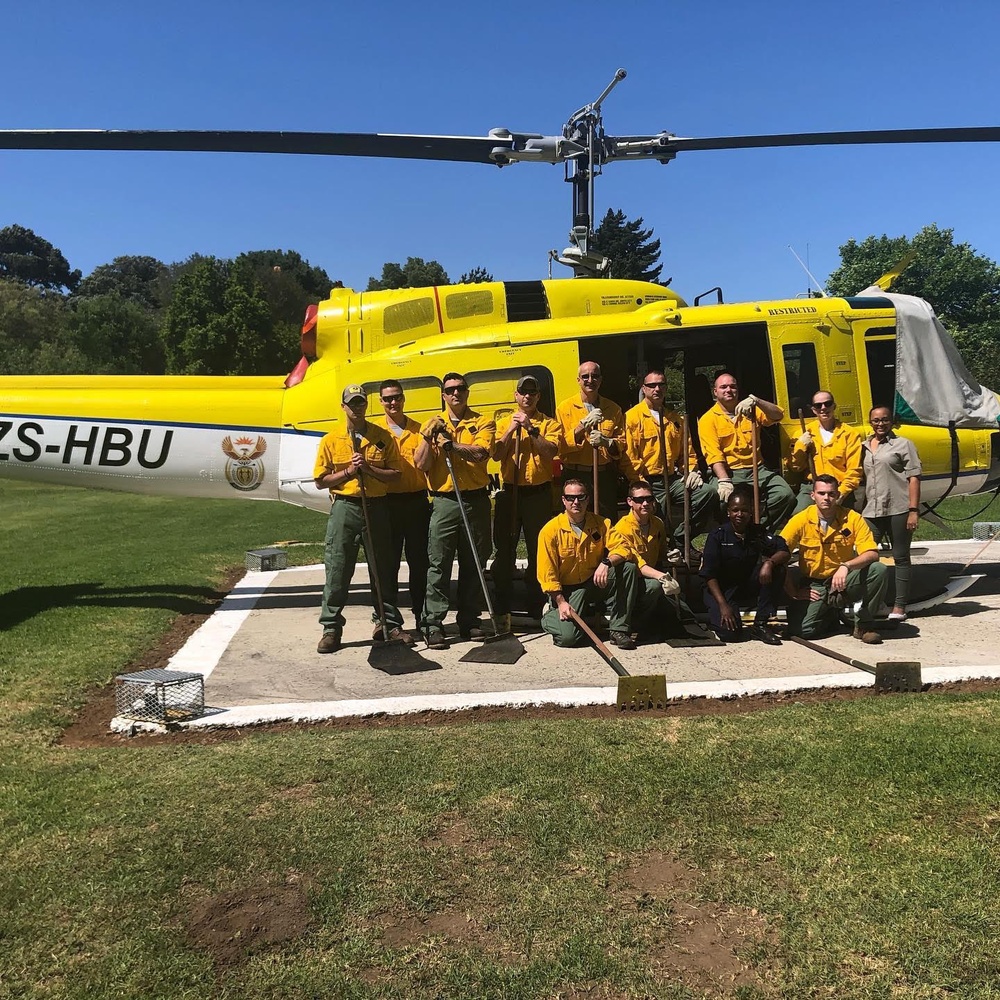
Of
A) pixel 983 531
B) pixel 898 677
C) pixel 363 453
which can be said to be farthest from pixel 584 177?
pixel 983 531

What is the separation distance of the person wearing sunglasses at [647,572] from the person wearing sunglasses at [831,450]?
1.34 m

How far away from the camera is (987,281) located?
194 ft

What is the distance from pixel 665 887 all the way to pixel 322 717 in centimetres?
251

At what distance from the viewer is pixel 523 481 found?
656 cm

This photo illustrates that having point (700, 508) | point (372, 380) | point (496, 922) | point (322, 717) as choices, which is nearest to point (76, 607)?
point (372, 380)

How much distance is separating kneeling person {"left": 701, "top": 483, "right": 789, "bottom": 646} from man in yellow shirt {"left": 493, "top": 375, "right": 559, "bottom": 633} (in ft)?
4.66

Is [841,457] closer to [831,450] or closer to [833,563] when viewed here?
[831,450]

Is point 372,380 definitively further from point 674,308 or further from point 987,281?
point 987,281

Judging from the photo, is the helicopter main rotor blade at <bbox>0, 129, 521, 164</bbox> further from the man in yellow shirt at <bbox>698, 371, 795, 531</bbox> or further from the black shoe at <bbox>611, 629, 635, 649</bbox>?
the black shoe at <bbox>611, 629, 635, 649</bbox>

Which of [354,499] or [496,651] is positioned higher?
[354,499]

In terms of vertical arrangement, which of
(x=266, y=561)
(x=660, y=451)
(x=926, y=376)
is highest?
(x=926, y=376)

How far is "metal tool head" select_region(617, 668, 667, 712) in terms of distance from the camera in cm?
466

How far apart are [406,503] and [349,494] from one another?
487 mm

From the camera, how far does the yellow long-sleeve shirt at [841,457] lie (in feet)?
21.7
